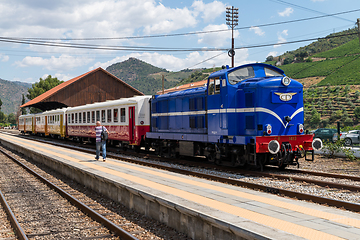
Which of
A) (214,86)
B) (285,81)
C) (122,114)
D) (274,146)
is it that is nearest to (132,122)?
(122,114)

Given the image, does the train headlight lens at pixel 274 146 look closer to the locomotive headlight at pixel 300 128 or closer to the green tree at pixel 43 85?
the locomotive headlight at pixel 300 128

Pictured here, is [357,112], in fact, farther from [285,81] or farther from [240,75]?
[240,75]

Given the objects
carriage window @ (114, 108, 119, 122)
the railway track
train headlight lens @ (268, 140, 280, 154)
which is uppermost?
carriage window @ (114, 108, 119, 122)

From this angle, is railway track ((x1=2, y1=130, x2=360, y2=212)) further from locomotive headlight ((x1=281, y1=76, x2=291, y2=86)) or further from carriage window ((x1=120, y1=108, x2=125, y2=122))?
carriage window ((x1=120, y1=108, x2=125, y2=122))

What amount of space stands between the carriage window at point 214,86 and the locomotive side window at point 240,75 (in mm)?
615

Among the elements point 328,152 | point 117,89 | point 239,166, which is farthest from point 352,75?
point 239,166

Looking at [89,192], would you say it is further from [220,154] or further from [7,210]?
[220,154]

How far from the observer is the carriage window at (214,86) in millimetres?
12656

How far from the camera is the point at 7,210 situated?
26.5ft

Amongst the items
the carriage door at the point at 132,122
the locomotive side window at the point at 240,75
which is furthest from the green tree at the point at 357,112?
the locomotive side window at the point at 240,75

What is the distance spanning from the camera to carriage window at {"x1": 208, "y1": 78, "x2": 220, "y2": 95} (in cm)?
1266

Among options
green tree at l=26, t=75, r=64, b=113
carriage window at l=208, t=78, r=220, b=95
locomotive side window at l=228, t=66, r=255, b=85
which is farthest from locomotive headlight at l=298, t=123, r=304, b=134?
green tree at l=26, t=75, r=64, b=113

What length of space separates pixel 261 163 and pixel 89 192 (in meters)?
6.40

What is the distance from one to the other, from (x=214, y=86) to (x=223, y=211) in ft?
25.4
